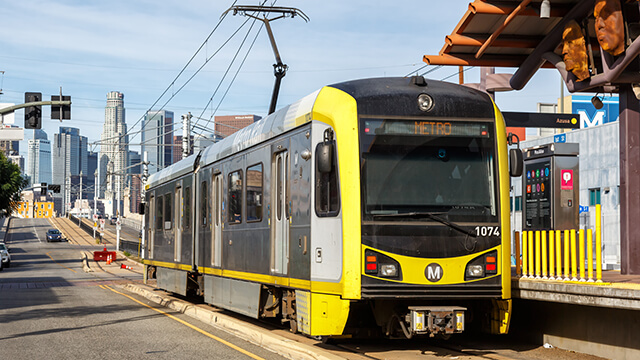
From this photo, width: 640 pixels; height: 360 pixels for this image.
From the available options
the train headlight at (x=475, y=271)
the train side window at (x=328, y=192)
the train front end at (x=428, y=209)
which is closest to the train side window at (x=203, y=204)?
the train side window at (x=328, y=192)

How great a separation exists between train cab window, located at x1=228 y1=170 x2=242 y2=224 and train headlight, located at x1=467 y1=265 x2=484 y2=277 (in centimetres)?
533

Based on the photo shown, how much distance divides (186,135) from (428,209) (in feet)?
93.9

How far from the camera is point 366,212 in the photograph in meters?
10.2

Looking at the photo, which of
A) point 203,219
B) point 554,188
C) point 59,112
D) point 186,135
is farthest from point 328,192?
point 186,135

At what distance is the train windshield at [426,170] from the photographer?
34.1 feet

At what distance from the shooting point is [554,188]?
14.6 m

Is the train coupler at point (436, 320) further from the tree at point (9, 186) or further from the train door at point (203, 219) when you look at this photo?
the tree at point (9, 186)

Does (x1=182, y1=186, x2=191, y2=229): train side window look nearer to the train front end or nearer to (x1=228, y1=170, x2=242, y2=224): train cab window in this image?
(x1=228, y1=170, x2=242, y2=224): train cab window

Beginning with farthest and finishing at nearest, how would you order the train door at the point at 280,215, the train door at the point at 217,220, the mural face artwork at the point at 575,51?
1. the train door at the point at 217,220
2. the mural face artwork at the point at 575,51
3. the train door at the point at 280,215

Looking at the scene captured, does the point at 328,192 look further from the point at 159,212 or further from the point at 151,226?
the point at 151,226

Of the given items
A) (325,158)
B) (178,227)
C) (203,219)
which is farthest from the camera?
(178,227)

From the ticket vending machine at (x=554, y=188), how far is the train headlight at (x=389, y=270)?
5387mm

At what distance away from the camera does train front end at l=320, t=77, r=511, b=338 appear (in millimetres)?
10164

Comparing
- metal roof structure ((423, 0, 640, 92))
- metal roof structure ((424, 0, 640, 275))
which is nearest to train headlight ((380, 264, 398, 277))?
metal roof structure ((424, 0, 640, 275))
